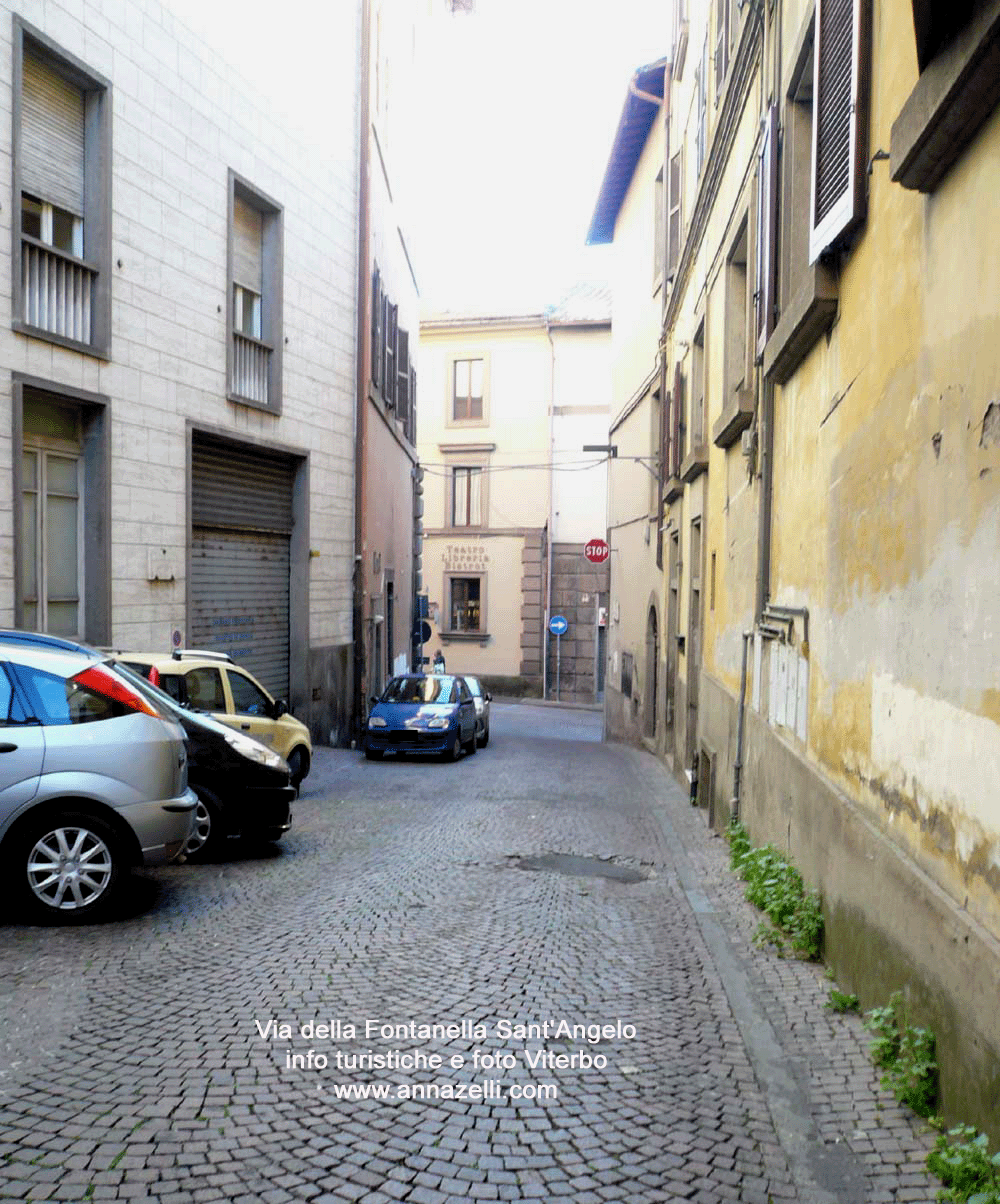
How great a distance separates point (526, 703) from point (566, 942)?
103 feet

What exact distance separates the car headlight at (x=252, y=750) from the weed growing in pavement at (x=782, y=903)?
12.4 feet

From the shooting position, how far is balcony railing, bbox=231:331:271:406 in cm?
1545

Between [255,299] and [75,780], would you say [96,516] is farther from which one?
[75,780]

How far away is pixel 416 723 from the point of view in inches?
691

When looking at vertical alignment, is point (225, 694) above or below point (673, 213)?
below

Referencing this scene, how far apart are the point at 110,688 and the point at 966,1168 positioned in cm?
525

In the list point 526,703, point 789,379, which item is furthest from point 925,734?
point 526,703

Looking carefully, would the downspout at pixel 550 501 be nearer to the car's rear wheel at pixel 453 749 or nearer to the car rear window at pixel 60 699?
the car's rear wheel at pixel 453 749

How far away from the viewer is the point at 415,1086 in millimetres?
4414

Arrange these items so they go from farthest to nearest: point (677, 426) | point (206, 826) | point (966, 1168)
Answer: point (677, 426), point (206, 826), point (966, 1168)

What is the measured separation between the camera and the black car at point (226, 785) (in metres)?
8.61

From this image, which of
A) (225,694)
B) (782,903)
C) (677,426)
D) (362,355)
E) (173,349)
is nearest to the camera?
(782,903)

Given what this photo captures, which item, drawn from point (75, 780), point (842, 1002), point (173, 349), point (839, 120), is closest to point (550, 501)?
point (173, 349)

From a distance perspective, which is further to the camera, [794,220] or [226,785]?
[226,785]
